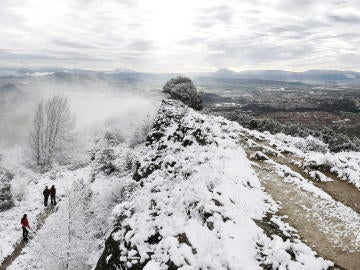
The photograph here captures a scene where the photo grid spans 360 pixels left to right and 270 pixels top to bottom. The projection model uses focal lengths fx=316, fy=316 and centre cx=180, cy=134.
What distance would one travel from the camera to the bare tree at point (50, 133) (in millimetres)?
60375

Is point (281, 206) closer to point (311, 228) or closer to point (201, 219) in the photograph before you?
point (311, 228)

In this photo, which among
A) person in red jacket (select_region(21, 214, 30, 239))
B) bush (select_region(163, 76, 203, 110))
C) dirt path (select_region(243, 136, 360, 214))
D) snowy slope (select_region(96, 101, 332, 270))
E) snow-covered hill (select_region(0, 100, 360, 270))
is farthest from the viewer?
bush (select_region(163, 76, 203, 110))

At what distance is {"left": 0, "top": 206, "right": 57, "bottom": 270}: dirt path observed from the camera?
19500 millimetres

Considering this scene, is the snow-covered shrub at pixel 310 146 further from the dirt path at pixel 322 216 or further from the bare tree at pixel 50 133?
the bare tree at pixel 50 133

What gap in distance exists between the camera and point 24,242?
21.5 meters

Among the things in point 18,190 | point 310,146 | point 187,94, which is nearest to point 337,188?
point 310,146

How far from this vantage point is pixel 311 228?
1155 centimetres

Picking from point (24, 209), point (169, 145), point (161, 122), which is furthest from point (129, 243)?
point (161, 122)

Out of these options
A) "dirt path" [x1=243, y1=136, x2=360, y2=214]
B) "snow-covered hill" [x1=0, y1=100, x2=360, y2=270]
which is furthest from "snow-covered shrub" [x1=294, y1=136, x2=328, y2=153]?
"dirt path" [x1=243, y1=136, x2=360, y2=214]

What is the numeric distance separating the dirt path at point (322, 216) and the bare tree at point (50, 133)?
171ft

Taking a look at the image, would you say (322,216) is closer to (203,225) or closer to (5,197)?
(203,225)

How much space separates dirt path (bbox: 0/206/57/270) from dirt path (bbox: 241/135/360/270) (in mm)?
16028

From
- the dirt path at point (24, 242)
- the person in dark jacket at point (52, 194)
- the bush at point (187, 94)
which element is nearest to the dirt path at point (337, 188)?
the dirt path at point (24, 242)

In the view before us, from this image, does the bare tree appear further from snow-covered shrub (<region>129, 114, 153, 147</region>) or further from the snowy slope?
the snowy slope
